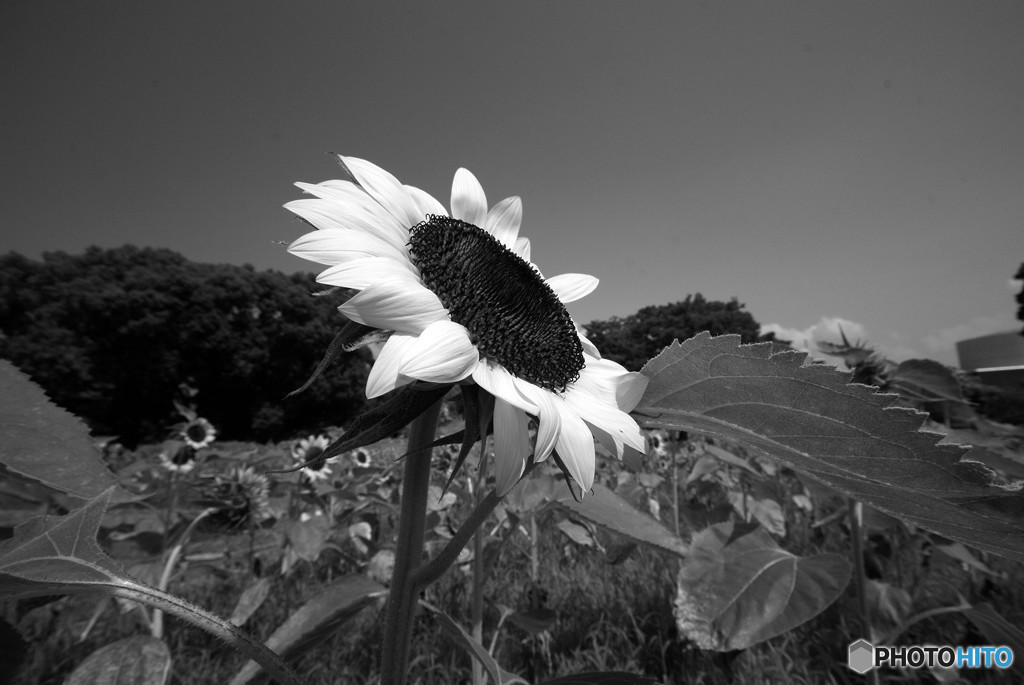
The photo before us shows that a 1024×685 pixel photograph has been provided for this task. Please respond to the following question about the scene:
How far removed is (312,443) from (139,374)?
81.7 feet

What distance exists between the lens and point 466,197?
1.10 metres

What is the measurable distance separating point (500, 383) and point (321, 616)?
1.86 ft

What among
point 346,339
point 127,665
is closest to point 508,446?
point 346,339

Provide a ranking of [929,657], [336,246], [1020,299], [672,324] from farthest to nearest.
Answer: [672,324] → [1020,299] → [929,657] → [336,246]

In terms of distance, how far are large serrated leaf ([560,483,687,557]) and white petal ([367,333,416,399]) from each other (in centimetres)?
66

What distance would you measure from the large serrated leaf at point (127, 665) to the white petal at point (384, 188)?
3.15 feet

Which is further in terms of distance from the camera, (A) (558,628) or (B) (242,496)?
(B) (242,496)

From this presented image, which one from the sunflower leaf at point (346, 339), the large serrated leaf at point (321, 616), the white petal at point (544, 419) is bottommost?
the large serrated leaf at point (321, 616)

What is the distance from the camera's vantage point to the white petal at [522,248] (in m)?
1.18

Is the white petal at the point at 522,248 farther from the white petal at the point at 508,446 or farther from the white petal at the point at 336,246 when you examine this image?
the white petal at the point at 508,446

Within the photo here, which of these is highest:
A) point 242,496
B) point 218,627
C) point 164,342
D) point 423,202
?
point 164,342

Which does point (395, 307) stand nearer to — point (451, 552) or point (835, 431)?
point (451, 552)

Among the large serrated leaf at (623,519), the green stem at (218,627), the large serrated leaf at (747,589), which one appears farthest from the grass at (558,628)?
the green stem at (218,627)

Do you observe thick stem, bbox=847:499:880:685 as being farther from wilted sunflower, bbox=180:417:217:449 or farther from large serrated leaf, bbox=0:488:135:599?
wilted sunflower, bbox=180:417:217:449
